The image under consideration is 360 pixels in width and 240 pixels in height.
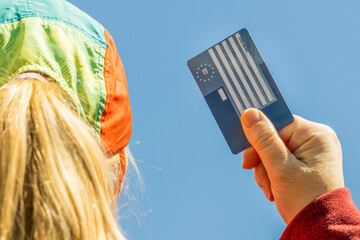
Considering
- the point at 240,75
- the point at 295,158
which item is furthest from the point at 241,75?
the point at 295,158

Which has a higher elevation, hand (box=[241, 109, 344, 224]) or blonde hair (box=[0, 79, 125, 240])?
blonde hair (box=[0, 79, 125, 240])

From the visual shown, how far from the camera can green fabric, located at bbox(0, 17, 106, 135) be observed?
2.65 feet

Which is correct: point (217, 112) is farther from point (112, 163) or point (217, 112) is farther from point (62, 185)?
point (62, 185)

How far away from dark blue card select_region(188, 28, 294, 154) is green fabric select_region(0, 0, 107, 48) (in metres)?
0.50

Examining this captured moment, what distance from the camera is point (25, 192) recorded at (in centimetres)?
70

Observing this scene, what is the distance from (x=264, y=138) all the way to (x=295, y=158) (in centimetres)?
11

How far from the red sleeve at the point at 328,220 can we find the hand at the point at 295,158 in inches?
2.8

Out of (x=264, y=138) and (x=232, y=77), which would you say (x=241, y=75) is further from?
(x=264, y=138)

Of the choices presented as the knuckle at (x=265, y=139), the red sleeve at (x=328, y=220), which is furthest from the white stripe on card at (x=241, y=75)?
the red sleeve at (x=328, y=220)

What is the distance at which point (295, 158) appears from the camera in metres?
1.30

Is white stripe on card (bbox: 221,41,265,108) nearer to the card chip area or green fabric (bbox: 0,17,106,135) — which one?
the card chip area

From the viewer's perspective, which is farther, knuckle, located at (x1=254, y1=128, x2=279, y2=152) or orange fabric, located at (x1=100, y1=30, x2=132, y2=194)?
knuckle, located at (x1=254, y1=128, x2=279, y2=152)

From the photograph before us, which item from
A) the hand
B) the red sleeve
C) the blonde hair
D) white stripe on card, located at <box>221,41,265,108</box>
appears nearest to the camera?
the blonde hair

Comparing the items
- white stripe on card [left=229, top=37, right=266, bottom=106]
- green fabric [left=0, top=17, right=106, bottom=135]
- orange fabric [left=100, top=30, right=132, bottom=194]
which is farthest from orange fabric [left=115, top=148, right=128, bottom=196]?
white stripe on card [left=229, top=37, right=266, bottom=106]
